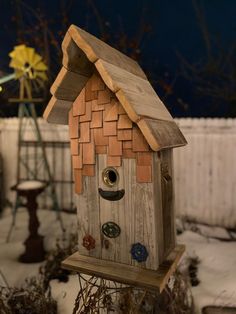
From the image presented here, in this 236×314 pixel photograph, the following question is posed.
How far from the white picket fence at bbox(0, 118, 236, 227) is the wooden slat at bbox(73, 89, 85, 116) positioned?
2982 millimetres

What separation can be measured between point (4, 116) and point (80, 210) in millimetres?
4388

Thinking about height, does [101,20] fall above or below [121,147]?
above

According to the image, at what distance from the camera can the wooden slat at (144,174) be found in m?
1.58

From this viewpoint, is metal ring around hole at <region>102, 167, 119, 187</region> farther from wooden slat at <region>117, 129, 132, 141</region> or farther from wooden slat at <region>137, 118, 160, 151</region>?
wooden slat at <region>137, 118, 160, 151</region>

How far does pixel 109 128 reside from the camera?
1669 millimetres

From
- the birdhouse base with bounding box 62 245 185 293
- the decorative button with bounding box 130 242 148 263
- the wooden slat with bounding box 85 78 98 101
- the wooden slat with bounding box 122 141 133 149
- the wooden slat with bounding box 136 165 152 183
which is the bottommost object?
the birdhouse base with bounding box 62 245 185 293

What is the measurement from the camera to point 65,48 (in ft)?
5.05

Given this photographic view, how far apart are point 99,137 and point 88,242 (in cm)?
61

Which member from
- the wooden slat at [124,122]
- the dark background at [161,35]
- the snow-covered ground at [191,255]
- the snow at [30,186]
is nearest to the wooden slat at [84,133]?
the wooden slat at [124,122]

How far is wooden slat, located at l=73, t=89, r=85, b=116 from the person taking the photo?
1.77 metres

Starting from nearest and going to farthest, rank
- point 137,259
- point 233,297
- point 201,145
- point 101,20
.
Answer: point 137,259 < point 233,297 < point 201,145 < point 101,20

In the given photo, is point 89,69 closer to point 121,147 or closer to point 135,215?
point 121,147

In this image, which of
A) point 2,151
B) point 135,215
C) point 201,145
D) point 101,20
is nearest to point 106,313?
point 135,215

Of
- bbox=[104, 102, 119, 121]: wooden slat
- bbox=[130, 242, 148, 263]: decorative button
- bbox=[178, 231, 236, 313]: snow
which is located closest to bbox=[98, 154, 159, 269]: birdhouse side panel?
bbox=[130, 242, 148, 263]: decorative button
